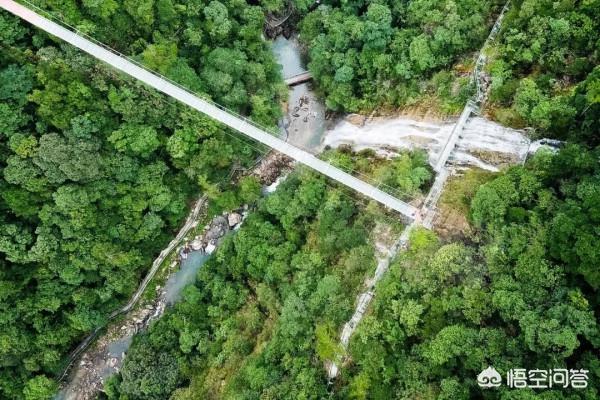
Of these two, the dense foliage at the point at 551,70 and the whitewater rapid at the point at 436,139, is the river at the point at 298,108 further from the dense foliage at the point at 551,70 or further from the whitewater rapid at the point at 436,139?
the dense foliage at the point at 551,70

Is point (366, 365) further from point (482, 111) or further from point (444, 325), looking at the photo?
point (482, 111)

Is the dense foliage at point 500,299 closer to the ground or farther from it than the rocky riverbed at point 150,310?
farther from it

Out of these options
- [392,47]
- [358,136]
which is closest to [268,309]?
[358,136]

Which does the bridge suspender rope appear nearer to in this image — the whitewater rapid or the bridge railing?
the bridge railing

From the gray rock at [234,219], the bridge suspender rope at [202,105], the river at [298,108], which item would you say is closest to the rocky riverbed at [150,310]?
the gray rock at [234,219]

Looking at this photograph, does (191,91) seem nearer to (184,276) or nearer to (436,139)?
(184,276)

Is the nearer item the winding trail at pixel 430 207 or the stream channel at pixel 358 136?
the winding trail at pixel 430 207
